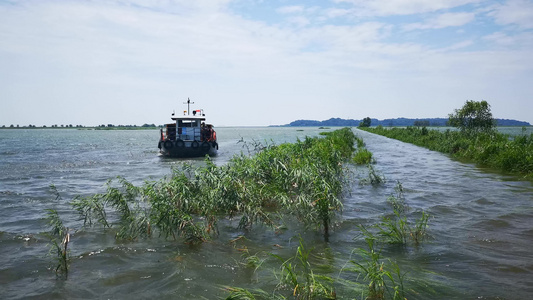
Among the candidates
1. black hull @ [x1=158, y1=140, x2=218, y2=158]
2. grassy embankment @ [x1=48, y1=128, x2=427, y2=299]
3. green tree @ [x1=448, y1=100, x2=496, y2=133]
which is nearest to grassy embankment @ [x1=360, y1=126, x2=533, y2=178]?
green tree @ [x1=448, y1=100, x2=496, y2=133]

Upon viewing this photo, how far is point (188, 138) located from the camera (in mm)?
29422

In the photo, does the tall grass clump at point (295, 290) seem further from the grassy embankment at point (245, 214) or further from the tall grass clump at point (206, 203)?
the tall grass clump at point (206, 203)

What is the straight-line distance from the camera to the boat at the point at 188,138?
2856 cm

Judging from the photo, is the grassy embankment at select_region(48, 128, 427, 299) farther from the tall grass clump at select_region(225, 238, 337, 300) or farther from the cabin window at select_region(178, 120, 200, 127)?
the cabin window at select_region(178, 120, 200, 127)

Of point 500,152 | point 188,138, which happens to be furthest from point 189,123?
point 500,152

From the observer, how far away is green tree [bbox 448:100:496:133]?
101ft

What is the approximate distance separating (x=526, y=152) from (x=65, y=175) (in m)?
22.6

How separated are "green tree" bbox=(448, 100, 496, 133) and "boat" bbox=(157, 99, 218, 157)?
73.4 ft

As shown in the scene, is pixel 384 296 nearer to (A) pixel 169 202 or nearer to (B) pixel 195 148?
(A) pixel 169 202

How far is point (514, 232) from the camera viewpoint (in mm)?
7730

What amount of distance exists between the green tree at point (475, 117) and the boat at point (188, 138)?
73.4ft

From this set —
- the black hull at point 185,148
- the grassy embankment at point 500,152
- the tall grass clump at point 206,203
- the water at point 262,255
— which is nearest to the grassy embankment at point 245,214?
the tall grass clump at point 206,203

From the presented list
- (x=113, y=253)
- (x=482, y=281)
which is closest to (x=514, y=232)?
(x=482, y=281)

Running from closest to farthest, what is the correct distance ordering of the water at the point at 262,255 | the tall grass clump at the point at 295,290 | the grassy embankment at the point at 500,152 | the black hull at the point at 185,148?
the tall grass clump at the point at 295,290 < the water at the point at 262,255 < the grassy embankment at the point at 500,152 < the black hull at the point at 185,148
